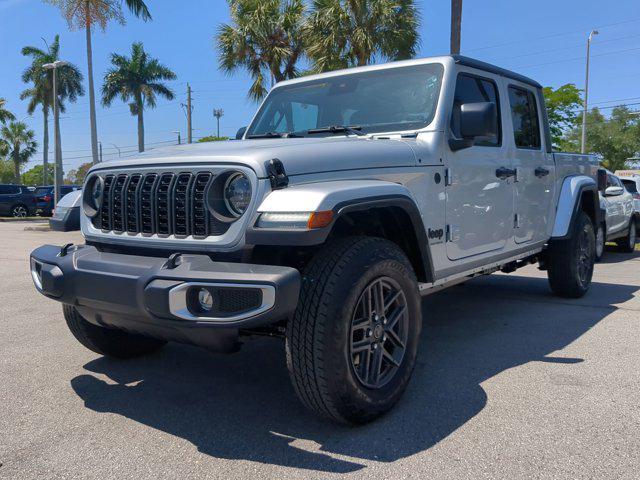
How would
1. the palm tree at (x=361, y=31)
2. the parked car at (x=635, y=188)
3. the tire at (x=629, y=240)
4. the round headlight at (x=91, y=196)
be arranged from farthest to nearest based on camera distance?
the palm tree at (x=361, y=31)
the parked car at (x=635, y=188)
the tire at (x=629, y=240)
the round headlight at (x=91, y=196)

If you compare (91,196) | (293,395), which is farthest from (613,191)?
(91,196)

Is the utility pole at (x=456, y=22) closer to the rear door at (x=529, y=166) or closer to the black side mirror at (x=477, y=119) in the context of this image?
the rear door at (x=529, y=166)

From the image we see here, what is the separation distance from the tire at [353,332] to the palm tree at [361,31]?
45.3 feet

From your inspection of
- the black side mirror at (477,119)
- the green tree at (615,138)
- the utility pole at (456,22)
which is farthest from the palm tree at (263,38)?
the green tree at (615,138)

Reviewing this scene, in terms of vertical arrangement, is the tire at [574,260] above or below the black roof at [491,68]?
below

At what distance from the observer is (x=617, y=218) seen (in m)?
10.6

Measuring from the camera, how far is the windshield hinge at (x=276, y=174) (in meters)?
2.70

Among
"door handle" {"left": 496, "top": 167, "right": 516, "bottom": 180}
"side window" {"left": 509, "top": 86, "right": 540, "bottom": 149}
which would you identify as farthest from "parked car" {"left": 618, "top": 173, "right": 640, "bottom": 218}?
"door handle" {"left": 496, "top": 167, "right": 516, "bottom": 180}

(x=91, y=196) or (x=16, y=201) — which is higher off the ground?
(x=91, y=196)

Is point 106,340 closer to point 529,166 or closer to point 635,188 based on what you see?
point 529,166

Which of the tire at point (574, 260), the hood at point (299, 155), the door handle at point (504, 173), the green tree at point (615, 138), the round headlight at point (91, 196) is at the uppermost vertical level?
the green tree at point (615, 138)

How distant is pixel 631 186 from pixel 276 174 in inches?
456

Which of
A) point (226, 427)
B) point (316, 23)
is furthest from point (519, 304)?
point (316, 23)

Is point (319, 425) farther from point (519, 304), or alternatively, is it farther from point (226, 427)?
point (519, 304)
